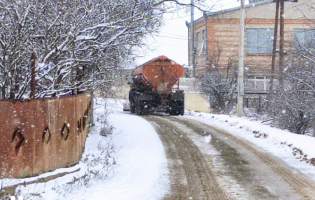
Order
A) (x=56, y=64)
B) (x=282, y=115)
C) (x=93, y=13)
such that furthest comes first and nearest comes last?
(x=282, y=115) < (x=93, y=13) < (x=56, y=64)

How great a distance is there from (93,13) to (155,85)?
1635 centimetres

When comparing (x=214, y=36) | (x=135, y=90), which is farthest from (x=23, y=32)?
(x=214, y=36)

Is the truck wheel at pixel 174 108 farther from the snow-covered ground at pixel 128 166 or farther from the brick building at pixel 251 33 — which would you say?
the brick building at pixel 251 33

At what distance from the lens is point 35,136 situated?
7.52 metres

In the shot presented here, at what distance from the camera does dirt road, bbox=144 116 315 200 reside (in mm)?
7797

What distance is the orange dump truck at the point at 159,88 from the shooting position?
25.5 m

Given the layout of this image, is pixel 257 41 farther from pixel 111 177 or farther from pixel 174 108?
pixel 111 177

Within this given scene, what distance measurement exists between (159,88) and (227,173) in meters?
16.7

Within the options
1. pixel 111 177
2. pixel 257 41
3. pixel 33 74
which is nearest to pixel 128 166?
pixel 111 177

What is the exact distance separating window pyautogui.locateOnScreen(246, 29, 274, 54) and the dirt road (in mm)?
25367

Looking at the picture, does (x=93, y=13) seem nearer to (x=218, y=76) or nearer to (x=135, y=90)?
(x=135, y=90)

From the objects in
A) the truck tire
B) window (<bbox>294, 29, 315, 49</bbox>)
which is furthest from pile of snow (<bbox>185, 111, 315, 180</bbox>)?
the truck tire

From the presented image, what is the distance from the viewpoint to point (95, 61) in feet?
36.6

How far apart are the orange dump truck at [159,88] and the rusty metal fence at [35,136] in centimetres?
1696
